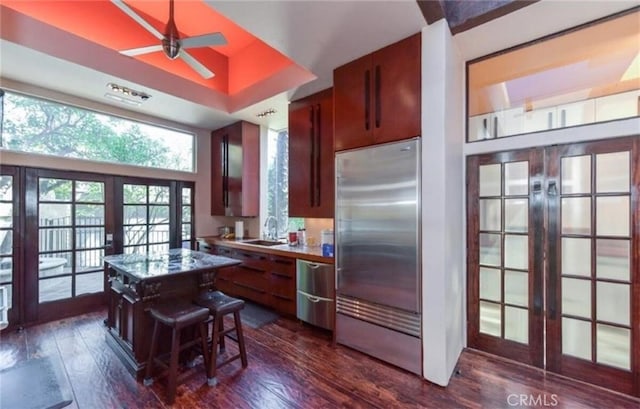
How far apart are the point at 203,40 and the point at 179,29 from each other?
1840mm

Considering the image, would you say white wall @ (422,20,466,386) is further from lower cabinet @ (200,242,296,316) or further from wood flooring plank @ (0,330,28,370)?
wood flooring plank @ (0,330,28,370)

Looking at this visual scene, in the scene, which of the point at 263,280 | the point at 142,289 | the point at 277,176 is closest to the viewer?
the point at 142,289

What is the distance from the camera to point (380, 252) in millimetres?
2498

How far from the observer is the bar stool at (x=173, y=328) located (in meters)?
2.06

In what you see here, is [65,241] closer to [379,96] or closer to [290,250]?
[290,250]

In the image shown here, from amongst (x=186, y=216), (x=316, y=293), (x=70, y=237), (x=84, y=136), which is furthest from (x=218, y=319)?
(x=84, y=136)

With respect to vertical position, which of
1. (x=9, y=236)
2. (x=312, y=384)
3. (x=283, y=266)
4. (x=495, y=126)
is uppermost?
(x=495, y=126)

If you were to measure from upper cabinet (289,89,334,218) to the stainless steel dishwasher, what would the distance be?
0.66 meters

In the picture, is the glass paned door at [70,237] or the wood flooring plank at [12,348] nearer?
the wood flooring plank at [12,348]

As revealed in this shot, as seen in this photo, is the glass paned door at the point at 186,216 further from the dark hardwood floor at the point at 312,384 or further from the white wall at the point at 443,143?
the white wall at the point at 443,143

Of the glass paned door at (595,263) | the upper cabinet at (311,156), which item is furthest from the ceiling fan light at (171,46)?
the glass paned door at (595,263)

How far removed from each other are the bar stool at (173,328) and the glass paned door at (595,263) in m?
2.91

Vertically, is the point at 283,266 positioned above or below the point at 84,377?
above

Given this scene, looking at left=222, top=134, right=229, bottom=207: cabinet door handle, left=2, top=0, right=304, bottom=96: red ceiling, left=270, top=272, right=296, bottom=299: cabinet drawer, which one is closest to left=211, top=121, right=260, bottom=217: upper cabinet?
left=222, top=134, right=229, bottom=207: cabinet door handle
